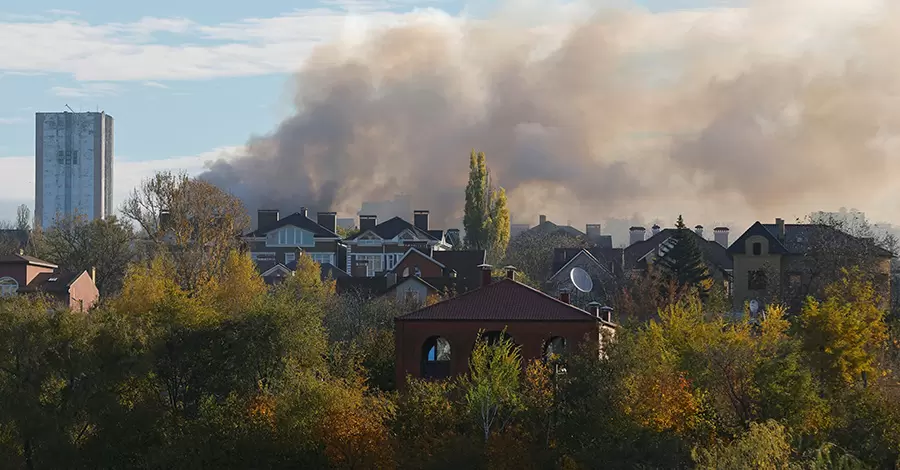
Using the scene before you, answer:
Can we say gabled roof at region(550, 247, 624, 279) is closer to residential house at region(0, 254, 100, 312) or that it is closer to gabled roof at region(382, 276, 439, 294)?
gabled roof at region(382, 276, 439, 294)

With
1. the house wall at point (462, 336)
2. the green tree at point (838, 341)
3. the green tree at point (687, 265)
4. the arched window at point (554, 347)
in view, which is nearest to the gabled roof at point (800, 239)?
the green tree at point (687, 265)

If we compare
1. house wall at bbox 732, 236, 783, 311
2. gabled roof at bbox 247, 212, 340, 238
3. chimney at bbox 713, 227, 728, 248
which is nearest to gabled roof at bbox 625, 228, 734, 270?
house wall at bbox 732, 236, 783, 311

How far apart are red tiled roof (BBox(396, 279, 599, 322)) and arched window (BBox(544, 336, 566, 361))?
104 centimetres

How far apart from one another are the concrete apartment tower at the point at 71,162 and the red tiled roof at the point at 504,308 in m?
145

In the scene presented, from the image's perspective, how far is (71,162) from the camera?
613 ft

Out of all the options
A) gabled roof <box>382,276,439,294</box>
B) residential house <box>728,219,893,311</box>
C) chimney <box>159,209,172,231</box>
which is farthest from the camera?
gabled roof <box>382,276,439,294</box>

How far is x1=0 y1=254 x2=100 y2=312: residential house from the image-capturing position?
67875 mm

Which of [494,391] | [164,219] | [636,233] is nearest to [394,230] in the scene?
[636,233]

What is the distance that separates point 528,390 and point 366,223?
2707 inches

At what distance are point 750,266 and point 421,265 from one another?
2264 cm

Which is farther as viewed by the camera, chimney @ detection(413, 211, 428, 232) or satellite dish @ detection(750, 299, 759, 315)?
chimney @ detection(413, 211, 428, 232)

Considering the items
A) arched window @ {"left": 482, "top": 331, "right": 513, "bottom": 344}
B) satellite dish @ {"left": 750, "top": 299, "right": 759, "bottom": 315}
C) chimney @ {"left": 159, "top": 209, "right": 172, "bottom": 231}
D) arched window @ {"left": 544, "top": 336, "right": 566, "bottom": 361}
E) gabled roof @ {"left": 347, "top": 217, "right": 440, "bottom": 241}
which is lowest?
arched window @ {"left": 544, "top": 336, "right": 566, "bottom": 361}

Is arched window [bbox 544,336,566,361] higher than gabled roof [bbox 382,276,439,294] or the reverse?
the reverse

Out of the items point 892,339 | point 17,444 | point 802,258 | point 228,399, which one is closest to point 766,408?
point 892,339
